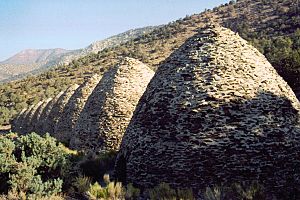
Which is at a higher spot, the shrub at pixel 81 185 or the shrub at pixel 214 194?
the shrub at pixel 214 194

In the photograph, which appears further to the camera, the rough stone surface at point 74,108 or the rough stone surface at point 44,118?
the rough stone surface at point 44,118

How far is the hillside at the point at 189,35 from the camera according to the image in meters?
60.8

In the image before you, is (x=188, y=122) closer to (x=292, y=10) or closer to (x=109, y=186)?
(x=109, y=186)

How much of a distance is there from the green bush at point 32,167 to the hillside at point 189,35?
42102mm

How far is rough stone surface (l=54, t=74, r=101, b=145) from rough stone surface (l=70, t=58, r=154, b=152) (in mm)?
3876

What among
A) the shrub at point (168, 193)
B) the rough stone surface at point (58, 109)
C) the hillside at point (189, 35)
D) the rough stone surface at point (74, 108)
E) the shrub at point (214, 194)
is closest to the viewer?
the shrub at point (214, 194)

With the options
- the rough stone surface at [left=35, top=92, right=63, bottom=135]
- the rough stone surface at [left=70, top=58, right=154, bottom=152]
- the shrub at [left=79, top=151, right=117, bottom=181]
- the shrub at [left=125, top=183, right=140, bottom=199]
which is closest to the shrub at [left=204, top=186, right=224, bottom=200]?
the shrub at [left=125, top=183, right=140, bottom=199]

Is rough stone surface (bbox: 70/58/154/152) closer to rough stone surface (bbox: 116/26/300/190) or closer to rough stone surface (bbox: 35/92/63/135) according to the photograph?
rough stone surface (bbox: 116/26/300/190)

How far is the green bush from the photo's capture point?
897 cm

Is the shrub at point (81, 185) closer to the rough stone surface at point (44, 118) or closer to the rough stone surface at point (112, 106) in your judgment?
the rough stone surface at point (112, 106)

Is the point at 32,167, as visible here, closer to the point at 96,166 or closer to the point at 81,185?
the point at 81,185

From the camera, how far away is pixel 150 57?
77.9 meters

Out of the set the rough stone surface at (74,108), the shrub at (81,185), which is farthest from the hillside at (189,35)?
the shrub at (81,185)

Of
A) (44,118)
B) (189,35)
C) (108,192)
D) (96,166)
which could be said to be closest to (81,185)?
(108,192)
